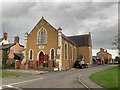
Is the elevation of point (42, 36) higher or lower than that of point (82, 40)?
lower

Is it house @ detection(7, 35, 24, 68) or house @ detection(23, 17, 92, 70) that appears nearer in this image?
house @ detection(23, 17, 92, 70)

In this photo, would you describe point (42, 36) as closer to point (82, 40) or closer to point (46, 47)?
point (46, 47)

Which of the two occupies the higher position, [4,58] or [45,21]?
[45,21]

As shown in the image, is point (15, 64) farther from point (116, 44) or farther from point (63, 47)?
point (116, 44)

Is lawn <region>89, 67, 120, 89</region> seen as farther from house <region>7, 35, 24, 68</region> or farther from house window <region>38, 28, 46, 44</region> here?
house <region>7, 35, 24, 68</region>

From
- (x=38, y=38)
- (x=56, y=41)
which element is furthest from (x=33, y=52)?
(x=56, y=41)

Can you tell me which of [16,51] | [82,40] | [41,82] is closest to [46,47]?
[82,40]

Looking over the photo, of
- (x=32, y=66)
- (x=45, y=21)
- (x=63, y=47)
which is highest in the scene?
(x=45, y=21)

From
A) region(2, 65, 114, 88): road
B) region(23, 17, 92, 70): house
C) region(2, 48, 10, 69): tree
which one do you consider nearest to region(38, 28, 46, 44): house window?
region(23, 17, 92, 70): house

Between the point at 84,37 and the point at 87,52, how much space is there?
4.95 metres

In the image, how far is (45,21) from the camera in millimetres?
43969

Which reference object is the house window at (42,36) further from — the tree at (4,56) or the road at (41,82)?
the road at (41,82)

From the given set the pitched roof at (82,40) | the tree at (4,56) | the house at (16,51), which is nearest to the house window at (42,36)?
the tree at (4,56)

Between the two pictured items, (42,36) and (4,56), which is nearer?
(42,36)
